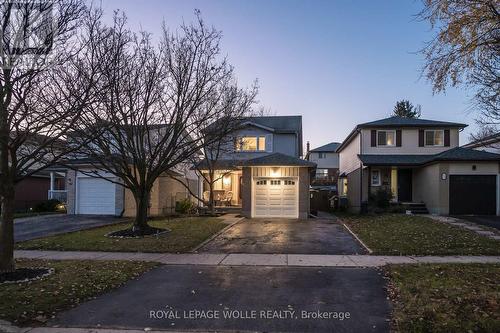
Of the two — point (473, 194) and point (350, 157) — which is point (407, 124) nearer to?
point (473, 194)

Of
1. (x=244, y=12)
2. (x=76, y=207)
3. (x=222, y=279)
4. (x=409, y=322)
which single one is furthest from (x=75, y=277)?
(x=76, y=207)

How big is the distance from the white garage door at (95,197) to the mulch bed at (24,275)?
52.7 ft

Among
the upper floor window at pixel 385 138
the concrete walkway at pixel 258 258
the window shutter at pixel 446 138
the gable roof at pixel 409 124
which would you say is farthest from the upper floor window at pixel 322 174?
the concrete walkway at pixel 258 258

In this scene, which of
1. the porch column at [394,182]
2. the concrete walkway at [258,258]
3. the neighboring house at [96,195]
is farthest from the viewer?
the porch column at [394,182]

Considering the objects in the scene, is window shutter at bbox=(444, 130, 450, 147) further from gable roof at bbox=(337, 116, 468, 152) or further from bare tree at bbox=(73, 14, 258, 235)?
bare tree at bbox=(73, 14, 258, 235)

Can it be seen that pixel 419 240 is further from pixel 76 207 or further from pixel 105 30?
pixel 76 207

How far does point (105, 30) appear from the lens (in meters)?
13.1

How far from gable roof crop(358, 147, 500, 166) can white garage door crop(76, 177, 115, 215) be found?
1580 cm

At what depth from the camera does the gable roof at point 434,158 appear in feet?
78.0

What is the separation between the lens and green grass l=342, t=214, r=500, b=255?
12.3 meters

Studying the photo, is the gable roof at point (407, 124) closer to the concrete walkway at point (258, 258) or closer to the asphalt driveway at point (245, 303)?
the concrete walkway at point (258, 258)

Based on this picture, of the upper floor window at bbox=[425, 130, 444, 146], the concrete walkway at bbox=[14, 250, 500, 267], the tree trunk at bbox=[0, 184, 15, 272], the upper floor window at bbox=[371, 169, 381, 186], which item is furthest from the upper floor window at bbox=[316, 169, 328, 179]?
the tree trunk at bbox=[0, 184, 15, 272]

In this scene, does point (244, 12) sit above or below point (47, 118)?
above

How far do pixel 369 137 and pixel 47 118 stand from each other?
23.6 meters
